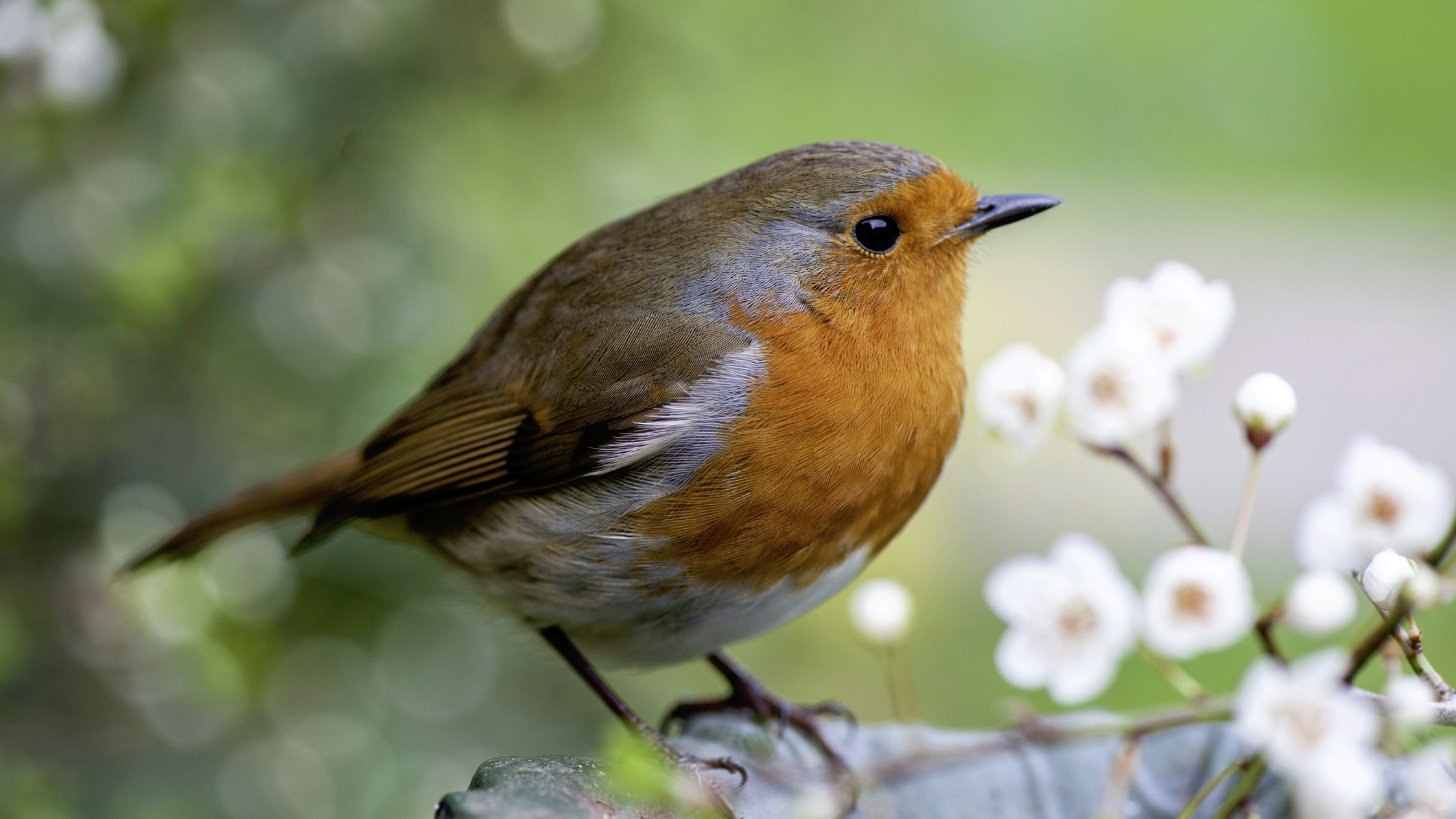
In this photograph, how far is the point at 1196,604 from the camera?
896mm

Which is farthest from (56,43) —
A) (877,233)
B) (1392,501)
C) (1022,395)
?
(1392,501)

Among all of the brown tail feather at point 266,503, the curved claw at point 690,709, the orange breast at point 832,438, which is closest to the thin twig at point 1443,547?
the orange breast at point 832,438

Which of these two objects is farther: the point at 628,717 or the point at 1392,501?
the point at 628,717

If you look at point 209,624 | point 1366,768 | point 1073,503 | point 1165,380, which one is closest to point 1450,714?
point 1366,768

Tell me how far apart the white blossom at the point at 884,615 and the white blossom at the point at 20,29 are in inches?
62.5

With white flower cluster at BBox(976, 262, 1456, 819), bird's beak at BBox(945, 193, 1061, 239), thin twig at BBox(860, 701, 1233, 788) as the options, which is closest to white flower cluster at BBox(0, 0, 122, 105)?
bird's beak at BBox(945, 193, 1061, 239)

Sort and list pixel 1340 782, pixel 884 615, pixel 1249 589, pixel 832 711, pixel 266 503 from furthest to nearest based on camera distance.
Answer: pixel 266 503
pixel 832 711
pixel 884 615
pixel 1249 589
pixel 1340 782

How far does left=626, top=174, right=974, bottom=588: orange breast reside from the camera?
1.77m

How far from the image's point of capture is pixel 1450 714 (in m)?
0.97

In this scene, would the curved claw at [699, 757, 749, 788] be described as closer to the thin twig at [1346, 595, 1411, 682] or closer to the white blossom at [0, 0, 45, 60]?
the thin twig at [1346, 595, 1411, 682]

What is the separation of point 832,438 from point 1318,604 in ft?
3.19

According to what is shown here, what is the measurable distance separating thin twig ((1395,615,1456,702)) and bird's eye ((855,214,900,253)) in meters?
1.09

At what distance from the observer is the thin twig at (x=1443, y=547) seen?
2.88ft

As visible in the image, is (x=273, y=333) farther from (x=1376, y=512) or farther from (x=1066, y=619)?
(x=1376, y=512)
